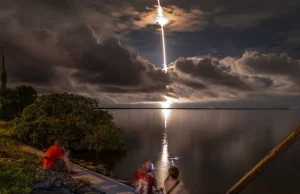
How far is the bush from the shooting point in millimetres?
50469

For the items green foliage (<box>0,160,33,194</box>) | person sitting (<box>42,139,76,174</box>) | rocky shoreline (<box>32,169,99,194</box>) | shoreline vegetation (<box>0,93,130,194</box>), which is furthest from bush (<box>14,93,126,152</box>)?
rocky shoreline (<box>32,169,99,194</box>)

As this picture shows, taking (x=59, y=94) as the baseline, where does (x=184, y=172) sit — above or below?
below

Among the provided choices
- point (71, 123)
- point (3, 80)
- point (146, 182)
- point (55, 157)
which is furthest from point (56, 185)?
point (3, 80)

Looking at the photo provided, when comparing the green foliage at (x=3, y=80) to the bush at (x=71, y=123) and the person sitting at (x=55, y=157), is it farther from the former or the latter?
the person sitting at (x=55, y=157)

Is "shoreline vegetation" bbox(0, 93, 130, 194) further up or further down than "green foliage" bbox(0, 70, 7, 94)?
further down

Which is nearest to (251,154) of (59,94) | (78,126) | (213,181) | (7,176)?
(213,181)

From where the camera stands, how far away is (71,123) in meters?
55.3

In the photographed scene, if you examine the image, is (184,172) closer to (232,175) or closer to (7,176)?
(232,175)

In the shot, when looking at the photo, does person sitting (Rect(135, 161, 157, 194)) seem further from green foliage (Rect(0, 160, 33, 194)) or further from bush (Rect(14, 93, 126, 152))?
bush (Rect(14, 93, 126, 152))

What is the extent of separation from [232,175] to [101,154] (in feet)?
80.8

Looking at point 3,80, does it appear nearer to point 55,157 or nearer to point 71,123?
point 71,123

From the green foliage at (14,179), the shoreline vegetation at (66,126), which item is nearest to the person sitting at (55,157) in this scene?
the green foliage at (14,179)

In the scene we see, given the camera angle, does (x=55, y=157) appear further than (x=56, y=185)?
Yes

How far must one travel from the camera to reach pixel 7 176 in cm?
1446
